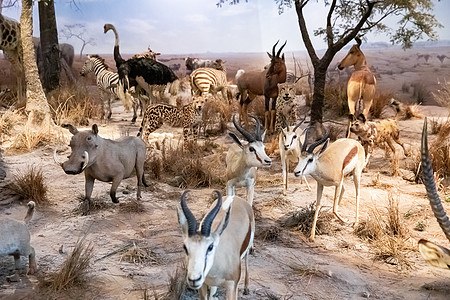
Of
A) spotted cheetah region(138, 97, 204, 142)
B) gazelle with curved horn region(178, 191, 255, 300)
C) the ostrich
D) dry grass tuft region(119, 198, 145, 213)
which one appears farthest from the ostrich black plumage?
gazelle with curved horn region(178, 191, 255, 300)

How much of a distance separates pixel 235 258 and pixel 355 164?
2407mm

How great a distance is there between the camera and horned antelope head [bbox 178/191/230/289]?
2.14 m

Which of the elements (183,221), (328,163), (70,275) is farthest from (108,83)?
(183,221)

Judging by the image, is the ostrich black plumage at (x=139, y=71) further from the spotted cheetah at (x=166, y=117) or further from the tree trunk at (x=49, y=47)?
the tree trunk at (x=49, y=47)

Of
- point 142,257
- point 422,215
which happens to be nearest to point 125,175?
point 142,257

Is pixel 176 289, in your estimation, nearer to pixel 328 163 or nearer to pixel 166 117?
pixel 328 163

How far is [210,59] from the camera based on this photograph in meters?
11.5

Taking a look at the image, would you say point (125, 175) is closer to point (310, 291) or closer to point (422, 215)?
point (310, 291)

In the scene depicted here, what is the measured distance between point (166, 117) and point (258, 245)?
3405 millimetres

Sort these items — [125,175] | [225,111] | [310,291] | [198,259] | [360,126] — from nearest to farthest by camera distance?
[198,259]
[310,291]
[125,175]
[360,126]
[225,111]

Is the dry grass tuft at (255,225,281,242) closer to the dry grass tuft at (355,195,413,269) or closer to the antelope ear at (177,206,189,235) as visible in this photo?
the dry grass tuft at (355,195,413,269)

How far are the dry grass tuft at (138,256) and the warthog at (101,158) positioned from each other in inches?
35.0

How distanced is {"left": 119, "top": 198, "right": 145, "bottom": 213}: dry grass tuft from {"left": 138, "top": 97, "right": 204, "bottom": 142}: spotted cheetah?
7.10ft

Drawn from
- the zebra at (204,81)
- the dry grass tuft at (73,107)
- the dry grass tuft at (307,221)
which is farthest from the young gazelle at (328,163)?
the dry grass tuft at (73,107)
